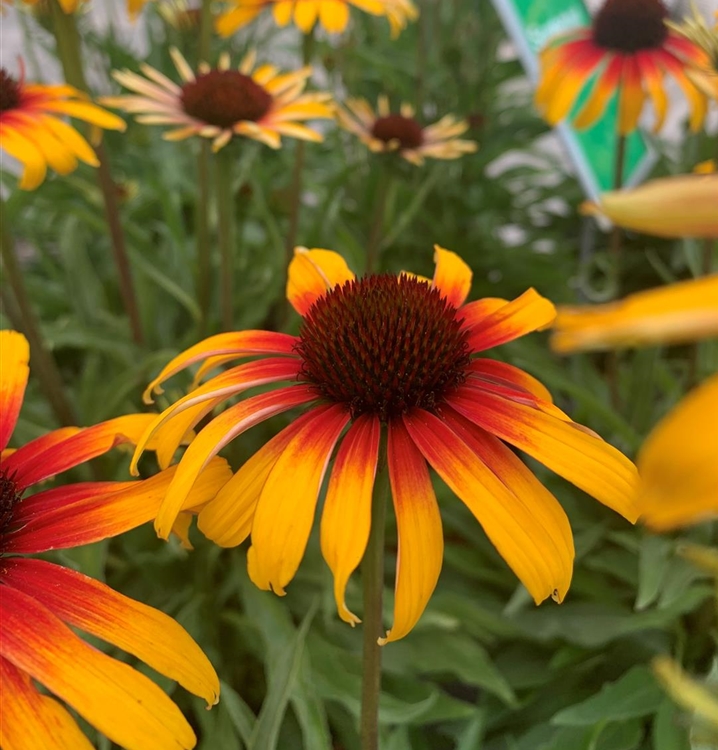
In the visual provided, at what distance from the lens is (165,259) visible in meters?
0.91

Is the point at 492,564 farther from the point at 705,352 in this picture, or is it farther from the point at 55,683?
the point at 55,683

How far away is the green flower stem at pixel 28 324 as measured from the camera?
594 mm

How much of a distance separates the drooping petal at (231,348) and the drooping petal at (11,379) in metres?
0.07

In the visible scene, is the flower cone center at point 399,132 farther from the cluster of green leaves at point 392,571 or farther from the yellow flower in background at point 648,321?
the yellow flower in background at point 648,321

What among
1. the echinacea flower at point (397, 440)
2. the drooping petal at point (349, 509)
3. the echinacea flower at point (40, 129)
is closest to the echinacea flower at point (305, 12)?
the echinacea flower at point (40, 129)

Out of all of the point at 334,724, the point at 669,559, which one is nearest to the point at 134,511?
the point at 334,724

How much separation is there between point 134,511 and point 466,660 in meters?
0.39

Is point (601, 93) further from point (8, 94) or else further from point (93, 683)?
point (93, 683)

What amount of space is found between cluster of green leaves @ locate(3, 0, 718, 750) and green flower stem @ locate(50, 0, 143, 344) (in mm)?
46

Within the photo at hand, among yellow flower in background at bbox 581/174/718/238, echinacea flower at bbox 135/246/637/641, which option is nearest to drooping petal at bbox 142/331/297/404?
echinacea flower at bbox 135/246/637/641

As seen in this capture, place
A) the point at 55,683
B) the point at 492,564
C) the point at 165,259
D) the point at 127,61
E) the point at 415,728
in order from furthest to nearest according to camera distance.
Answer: the point at 127,61, the point at 165,259, the point at 492,564, the point at 415,728, the point at 55,683

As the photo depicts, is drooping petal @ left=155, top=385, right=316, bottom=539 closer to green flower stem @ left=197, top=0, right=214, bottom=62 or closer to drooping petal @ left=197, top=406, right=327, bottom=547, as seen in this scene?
drooping petal @ left=197, top=406, right=327, bottom=547

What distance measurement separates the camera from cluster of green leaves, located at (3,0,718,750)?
0.52 m

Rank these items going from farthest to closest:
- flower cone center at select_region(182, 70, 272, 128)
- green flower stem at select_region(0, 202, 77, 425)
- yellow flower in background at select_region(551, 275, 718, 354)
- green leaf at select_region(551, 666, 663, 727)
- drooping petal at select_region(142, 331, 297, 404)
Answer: flower cone center at select_region(182, 70, 272, 128)
green flower stem at select_region(0, 202, 77, 425)
green leaf at select_region(551, 666, 663, 727)
drooping petal at select_region(142, 331, 297, 404)
yellow flower in background at select_region(551, 275, 718, 354)
